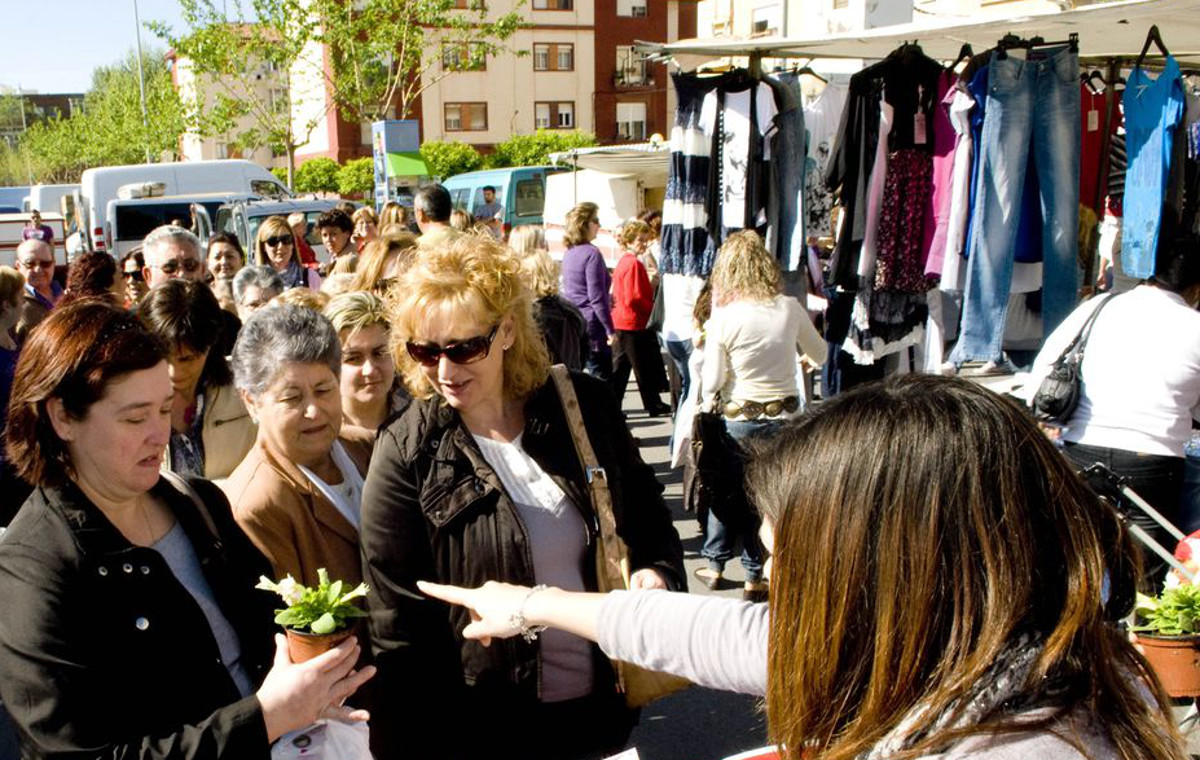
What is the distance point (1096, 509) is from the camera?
1.25 meters

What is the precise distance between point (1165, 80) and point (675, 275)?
8.63ft

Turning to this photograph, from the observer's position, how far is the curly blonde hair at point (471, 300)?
98.7 inches

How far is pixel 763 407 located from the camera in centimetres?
562

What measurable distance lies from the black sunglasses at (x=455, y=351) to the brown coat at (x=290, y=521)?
52 cm

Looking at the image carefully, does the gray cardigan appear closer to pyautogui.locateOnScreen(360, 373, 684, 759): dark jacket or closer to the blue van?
pyautogui.locateOnScreen(360, 373, 684, 759): dark jacket

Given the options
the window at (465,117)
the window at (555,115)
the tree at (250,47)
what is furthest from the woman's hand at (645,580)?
the window at (555,115)

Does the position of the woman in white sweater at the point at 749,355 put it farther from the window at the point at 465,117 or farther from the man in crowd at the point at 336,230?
the window at the point at 465,117

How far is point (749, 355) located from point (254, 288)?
2603 millimetres

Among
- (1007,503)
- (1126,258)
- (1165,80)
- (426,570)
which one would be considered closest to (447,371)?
(426,570)

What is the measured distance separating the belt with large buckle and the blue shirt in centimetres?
178

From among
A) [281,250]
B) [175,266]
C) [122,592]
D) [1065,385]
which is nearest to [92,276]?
[175,266]

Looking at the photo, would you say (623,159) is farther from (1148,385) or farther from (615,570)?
(615,570)

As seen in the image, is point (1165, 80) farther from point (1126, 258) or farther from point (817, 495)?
point (817, 495)

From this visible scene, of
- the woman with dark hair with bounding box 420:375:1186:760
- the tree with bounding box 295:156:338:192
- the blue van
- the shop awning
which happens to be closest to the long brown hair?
the woman with dark hair with bounding box 420:375:1186:760
